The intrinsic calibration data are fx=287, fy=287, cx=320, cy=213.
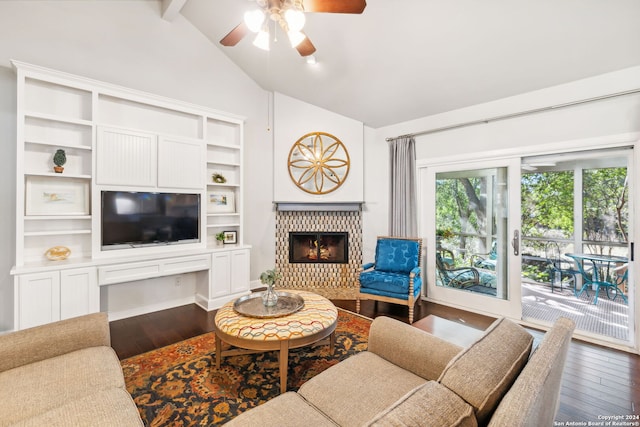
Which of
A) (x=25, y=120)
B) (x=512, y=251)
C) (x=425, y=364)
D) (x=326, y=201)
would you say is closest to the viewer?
(x=425, y=364)

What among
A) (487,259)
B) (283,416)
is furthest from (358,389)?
(487,259)

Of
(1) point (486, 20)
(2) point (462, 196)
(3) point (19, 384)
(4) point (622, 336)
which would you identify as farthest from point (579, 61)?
(3) point (19, 384)

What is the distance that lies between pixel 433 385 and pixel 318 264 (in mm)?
3712

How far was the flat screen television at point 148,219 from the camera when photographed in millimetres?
3172

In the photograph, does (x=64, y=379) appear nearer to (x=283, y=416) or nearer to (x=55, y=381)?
(x=55, y=381)

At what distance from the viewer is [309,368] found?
2.30 meters

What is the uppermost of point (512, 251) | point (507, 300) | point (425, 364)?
point (512, 251)

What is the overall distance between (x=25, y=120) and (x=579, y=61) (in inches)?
209

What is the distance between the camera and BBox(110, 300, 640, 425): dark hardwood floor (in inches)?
74.9

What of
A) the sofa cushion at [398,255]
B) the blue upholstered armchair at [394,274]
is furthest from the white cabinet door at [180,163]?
the sofa cushion at [398,255]

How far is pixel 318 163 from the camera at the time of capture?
15.2ft

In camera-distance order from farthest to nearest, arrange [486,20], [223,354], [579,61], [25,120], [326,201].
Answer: [326,201]
[25,120]
[579,61]
[486,20]
[223,354]

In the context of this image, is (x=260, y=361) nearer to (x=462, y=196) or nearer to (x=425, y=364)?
(x=425, y=364)

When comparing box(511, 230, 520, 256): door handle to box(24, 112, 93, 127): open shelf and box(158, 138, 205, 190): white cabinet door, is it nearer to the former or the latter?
box(158, 138, 205, 190): white cabinet door
